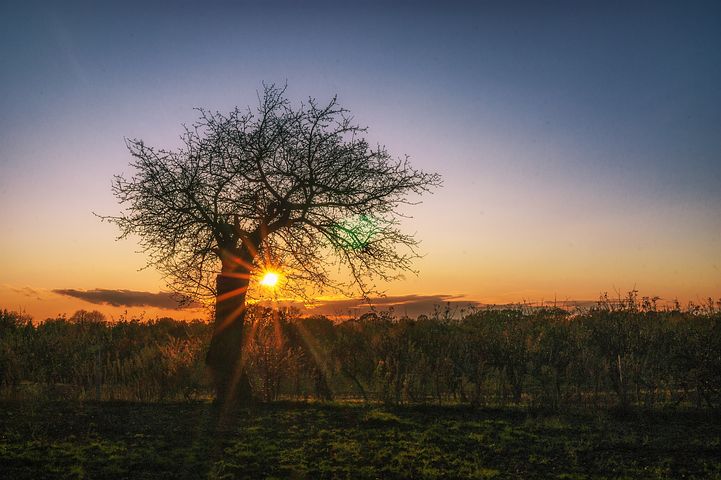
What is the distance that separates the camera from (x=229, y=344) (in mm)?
15695

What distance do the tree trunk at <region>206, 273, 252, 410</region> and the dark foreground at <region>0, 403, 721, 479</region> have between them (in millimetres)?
1504

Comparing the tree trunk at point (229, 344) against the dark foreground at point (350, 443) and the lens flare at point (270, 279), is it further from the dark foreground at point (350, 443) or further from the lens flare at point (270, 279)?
the dark foreground at point (350, 443)

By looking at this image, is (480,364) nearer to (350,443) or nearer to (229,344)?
(350,443)

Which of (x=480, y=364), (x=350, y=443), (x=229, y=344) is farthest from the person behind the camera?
(x=229, y=344)

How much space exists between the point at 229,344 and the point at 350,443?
6.24 meters

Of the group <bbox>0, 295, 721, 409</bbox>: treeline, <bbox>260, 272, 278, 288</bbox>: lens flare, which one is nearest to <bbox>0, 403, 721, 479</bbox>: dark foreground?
<bbox>0, 295, 721, 409</bbox>: treeline

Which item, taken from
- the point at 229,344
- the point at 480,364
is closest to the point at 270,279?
the point at 229,344

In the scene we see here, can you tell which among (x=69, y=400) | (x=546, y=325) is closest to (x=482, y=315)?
(x=546, y=325)

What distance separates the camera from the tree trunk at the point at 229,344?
15.5 metres

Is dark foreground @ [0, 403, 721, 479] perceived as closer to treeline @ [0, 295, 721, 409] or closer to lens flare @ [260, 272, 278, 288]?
treeline @ [0, 295, 721, 409]

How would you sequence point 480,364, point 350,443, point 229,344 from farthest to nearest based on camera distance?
1. point 229,344
2. point 480,364
3. point 350,443

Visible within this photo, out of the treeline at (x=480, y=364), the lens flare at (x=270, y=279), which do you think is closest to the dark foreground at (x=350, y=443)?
the treeline at (x=480, y=364)

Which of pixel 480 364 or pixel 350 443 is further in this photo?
pixel 480 364

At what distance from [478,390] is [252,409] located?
5577mm
